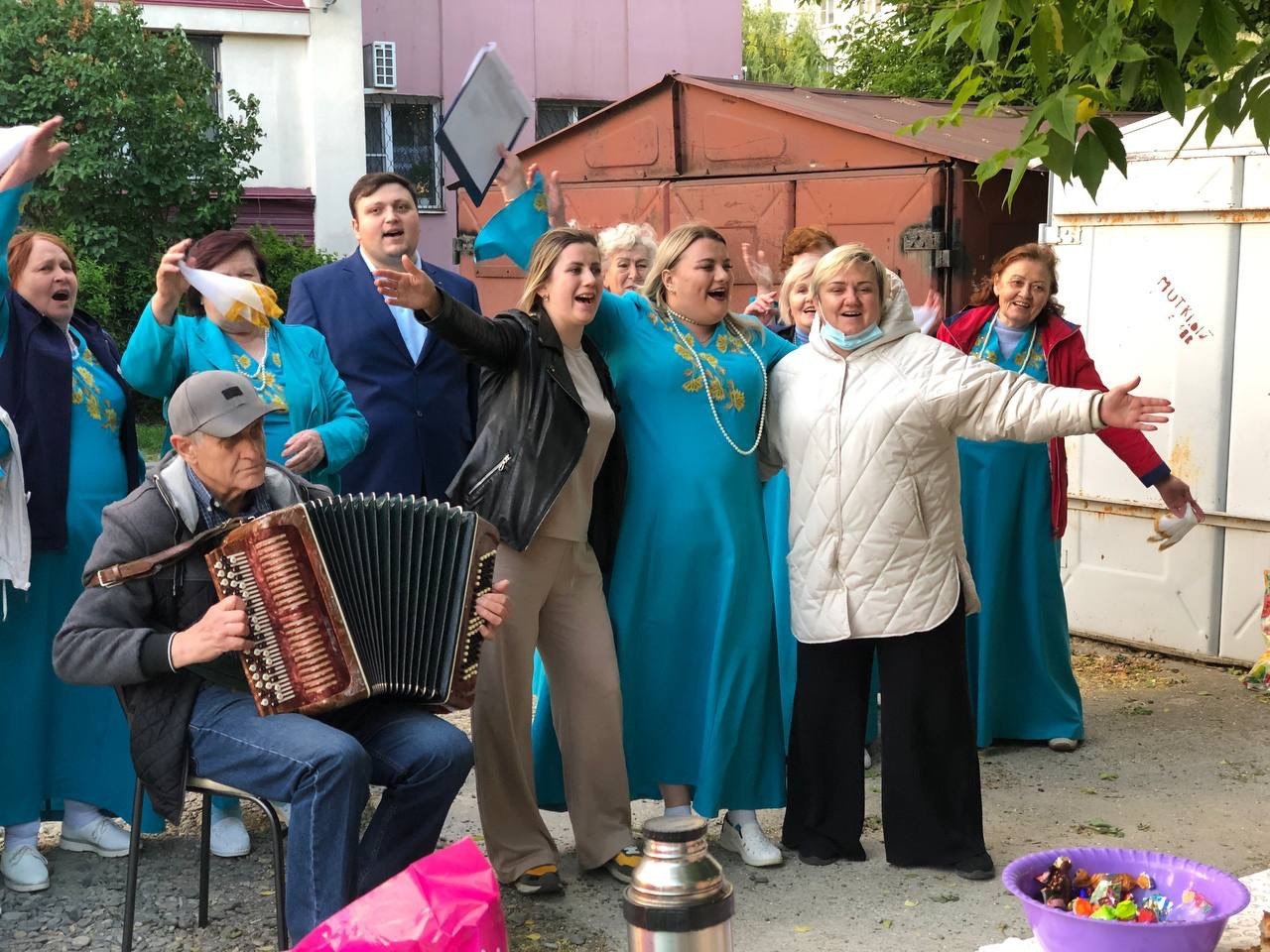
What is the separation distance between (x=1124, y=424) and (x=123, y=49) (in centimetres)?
1468

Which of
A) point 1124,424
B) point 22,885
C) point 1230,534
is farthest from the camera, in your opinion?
point 1230,534

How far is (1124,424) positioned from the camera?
418cm

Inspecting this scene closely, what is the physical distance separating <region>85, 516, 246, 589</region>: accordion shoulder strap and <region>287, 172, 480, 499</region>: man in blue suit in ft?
5.04

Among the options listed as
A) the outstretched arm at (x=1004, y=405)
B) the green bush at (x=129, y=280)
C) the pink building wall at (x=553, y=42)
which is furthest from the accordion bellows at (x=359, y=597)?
the pink building wall at (x=553, y=42)

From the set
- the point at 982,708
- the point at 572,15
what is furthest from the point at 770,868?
the point at 572,15

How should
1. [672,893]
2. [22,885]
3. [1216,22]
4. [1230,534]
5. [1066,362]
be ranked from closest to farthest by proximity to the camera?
[672,893], [1216,22], [22,885], [1066,362], [1230,534]

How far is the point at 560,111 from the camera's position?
23.2m

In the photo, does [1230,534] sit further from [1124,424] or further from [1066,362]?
[1124,424]

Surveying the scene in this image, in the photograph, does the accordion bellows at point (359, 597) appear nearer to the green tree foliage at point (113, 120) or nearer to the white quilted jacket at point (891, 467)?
the white quilted jacket at point (891, 467)

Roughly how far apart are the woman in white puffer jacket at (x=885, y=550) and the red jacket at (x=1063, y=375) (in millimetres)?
1045

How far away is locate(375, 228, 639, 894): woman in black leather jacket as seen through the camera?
4.26 m

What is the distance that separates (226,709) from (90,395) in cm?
136

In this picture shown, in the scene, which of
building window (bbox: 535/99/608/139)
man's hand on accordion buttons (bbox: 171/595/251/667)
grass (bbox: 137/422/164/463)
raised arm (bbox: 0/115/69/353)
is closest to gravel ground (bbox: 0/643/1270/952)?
man's hand on accordion buttons (bbox: 171/595/251/667)

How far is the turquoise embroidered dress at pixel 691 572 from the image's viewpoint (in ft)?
14.9
